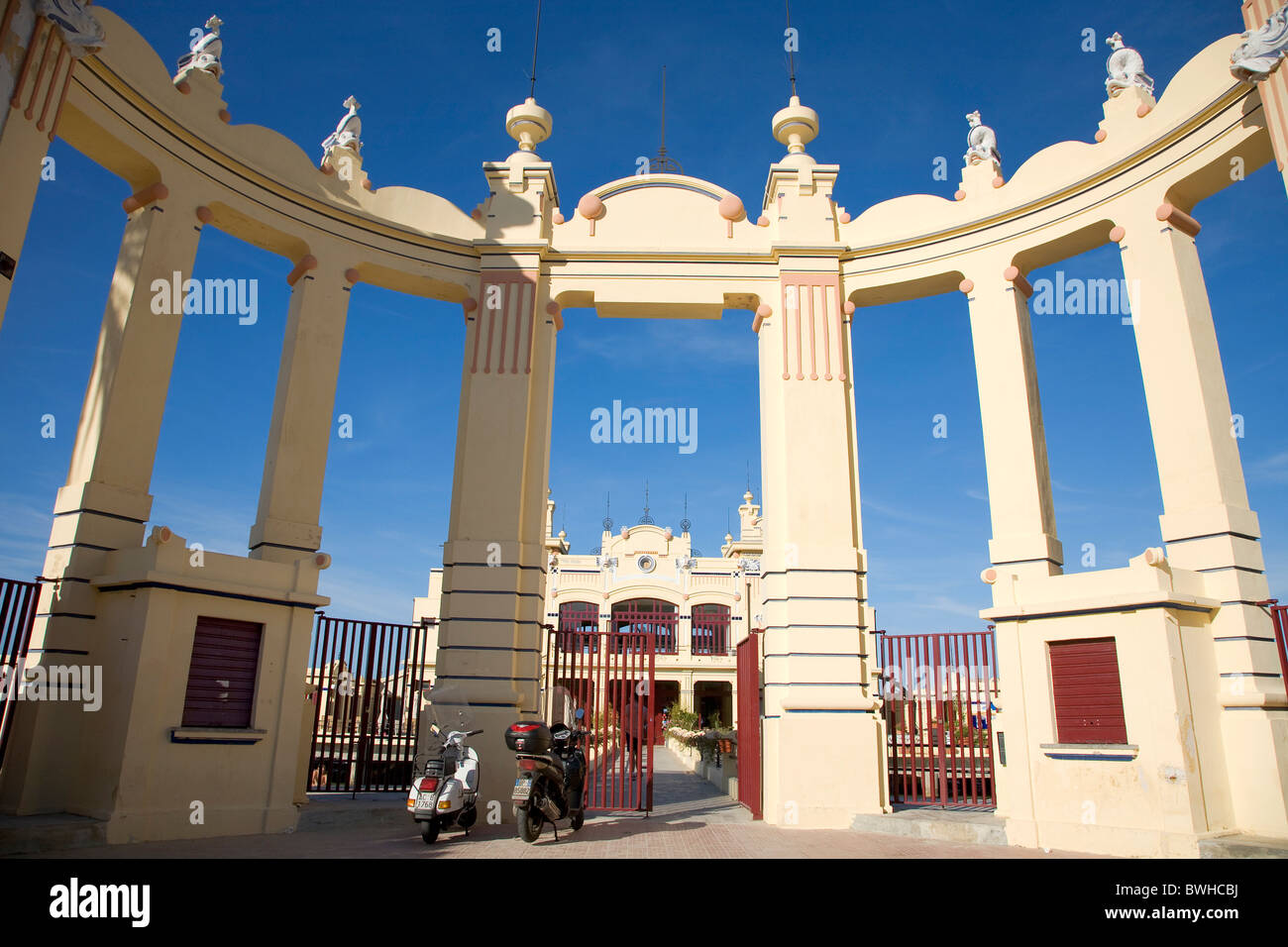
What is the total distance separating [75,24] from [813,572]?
32.9ft

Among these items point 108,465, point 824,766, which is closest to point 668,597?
point 824,766

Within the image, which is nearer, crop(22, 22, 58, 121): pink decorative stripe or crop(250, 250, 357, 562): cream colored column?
crop(22, 22, 58, 121): pink decorative stripe

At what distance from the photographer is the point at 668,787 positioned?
14438mm

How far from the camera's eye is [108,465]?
8.52m

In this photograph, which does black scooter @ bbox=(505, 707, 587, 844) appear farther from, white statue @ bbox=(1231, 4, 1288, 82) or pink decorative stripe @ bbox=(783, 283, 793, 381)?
white statue @ bbox=(1231, 4, 1288, 82)

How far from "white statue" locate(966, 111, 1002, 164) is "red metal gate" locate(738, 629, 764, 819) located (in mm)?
7483

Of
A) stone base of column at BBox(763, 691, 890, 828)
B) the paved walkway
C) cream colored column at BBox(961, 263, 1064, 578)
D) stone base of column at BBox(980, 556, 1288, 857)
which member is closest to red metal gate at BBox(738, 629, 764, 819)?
stone base of column at BBox(763, 691, 890, 828)

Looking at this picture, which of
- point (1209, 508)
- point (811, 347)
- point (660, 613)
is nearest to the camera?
point (1209, 508)

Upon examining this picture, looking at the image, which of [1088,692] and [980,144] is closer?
[1088,692]

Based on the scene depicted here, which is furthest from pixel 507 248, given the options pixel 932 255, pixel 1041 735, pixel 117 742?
pixel 1041 735

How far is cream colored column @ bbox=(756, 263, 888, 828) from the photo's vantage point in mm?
9680

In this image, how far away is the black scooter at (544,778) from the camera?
797 cm

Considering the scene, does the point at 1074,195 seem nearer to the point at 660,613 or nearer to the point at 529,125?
the point at 529,125
